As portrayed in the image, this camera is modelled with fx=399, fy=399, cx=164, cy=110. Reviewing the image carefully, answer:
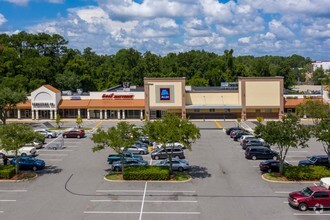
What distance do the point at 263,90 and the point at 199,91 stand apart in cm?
1290

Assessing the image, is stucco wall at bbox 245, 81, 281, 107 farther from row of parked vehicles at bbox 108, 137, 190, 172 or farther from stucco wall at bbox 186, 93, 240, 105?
row of parked vehicles at bbox 108, 137, 190, 172

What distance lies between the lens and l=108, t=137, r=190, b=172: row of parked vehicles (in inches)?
1620

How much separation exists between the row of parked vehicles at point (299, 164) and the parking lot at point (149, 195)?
27.1 inches

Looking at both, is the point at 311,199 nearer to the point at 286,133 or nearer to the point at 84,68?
the point at 286,133


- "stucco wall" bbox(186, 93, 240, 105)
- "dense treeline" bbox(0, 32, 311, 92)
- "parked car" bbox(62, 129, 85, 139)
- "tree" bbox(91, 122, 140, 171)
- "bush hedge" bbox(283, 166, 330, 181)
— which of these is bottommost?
"bush hedge" bbox(283, 166, 330, 181)

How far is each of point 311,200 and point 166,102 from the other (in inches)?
2079

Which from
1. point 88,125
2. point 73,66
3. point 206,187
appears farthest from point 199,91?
point 206,187

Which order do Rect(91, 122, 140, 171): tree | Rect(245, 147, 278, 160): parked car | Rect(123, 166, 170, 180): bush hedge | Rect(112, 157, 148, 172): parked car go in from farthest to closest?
Rect(245, 147, 278, 160): parked car → Rect(112, 157, 148, 172): parked car → Rect(91, 122, 140, 171): tree → Rect(123, 166, 170, 180): bush hedge

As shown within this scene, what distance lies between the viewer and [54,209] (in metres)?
30.1

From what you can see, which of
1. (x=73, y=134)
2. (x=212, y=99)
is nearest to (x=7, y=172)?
(x=73, y=134)

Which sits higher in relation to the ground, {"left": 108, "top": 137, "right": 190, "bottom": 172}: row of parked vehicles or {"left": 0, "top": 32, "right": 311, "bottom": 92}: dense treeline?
{"left": 0, "top": 32, "right": 311, "bottom": 92}: dense treeline

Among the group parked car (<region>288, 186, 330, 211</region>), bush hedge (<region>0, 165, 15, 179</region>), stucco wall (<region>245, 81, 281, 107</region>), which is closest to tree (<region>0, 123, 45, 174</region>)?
bush hedge (<region>0, 165, 15, 179</region>)

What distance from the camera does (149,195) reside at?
3325cm

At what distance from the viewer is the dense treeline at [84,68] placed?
95.6 meters
